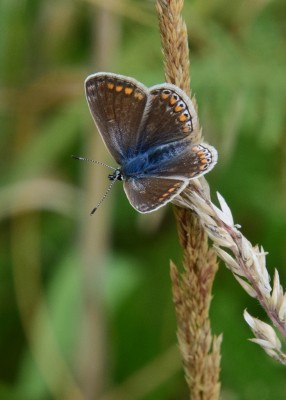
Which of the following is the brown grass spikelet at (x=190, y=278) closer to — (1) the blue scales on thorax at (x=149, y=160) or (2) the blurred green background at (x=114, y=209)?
(1) the blue scales on thorax at (x=149, y=160)

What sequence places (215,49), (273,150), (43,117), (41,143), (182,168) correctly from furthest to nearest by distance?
(43,117) → (273,150) → (41,143) → (215,49) → (182,168)

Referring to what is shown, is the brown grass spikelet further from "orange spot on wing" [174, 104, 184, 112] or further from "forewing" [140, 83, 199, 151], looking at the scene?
"orange spot on wing" [174, 104, 184, 112]

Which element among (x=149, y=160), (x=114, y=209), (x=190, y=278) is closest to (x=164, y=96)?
(x=149, y=160)

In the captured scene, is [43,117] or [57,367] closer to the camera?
[57,367]

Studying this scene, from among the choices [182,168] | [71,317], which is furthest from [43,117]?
[182,168]

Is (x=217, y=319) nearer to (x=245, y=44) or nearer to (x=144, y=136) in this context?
(x=245, y=44)

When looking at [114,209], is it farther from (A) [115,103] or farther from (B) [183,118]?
(B) [183,118]
